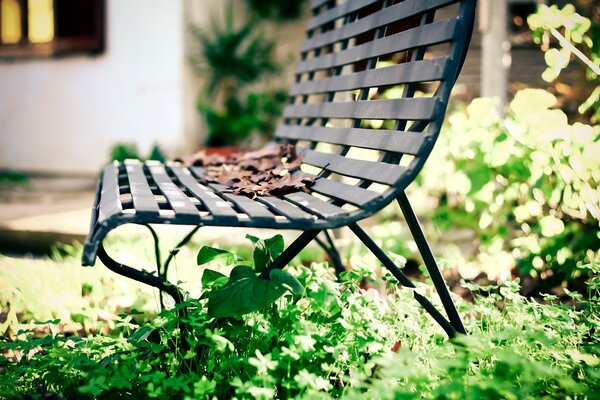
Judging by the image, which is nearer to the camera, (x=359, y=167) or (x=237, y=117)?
(x=359, y=167)

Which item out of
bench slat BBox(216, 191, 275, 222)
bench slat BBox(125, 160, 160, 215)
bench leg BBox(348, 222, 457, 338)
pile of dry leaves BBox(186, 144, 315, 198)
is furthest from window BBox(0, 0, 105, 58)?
bench leg BBox(348, 222, 457, 338)

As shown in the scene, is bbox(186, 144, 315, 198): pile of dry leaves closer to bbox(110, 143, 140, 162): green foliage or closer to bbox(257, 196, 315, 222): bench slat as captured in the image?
bbox(257, 196, 315, 222): bench slat

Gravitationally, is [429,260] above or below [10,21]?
below

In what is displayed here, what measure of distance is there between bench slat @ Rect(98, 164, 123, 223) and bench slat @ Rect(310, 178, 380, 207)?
533 millimetres

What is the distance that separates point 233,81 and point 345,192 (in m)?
5.91

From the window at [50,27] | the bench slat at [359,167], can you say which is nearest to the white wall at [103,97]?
the window at [50,27]

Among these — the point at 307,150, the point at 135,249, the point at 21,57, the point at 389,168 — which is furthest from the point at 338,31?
the point at 21,57

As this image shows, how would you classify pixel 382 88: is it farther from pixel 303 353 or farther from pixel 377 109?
pixel 303 353

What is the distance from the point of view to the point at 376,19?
2.05 metres

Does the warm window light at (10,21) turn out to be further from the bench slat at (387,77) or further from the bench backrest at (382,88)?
the bench slat at (387,77)

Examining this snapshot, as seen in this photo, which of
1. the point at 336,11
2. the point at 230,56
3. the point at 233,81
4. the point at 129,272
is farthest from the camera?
the point at 233,81

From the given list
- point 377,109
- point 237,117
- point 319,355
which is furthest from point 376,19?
point 237,117

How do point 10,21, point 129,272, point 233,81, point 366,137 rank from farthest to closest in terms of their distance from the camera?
point 233,81 < point 10,21 < point 366,137 < point 129,272

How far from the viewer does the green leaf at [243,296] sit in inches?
57.3
